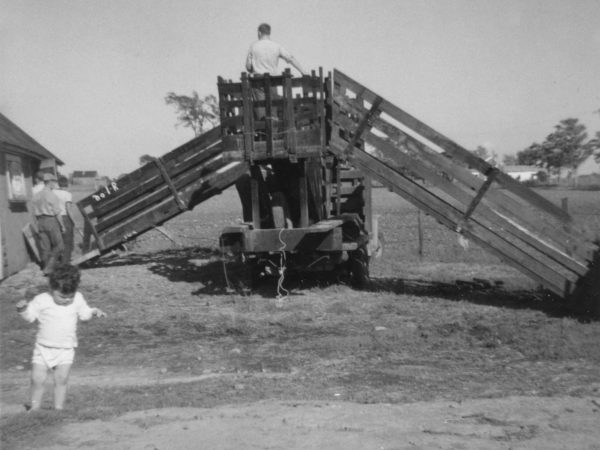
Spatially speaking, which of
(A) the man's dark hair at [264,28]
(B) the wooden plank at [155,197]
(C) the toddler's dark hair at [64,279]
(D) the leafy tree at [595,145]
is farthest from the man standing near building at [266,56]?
(D) the leafy tree at [595,145]

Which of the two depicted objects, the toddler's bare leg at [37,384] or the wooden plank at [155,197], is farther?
the wooden plank at [155,197]

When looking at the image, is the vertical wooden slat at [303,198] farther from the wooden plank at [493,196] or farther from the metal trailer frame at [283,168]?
the wooden plank at [493,196]

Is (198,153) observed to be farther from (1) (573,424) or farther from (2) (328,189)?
(1) (573,424)

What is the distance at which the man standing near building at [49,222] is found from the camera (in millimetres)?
11977

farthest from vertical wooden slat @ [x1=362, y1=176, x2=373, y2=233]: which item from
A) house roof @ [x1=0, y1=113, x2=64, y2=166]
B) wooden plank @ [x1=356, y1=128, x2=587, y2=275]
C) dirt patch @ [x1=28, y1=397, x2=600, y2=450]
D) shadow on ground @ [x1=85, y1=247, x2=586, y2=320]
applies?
dirt patch @ [x1=28, y1=397, x2=600, y2=450]

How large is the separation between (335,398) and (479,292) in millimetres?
5573

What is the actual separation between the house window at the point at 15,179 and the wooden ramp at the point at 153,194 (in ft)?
6.85

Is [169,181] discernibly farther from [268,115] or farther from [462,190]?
[462,190]

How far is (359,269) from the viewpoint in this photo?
1107cm

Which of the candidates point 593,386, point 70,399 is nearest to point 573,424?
point 593,386

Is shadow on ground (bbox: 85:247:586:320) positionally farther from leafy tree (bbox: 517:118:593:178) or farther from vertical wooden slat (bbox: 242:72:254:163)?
leafy tree (bbox: 517:118:593:178)

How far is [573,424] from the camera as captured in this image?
15.5ft

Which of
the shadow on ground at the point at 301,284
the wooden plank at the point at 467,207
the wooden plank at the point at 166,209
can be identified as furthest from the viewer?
the wooden plank at the point at 166,209

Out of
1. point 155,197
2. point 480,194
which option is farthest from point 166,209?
point 480,194
